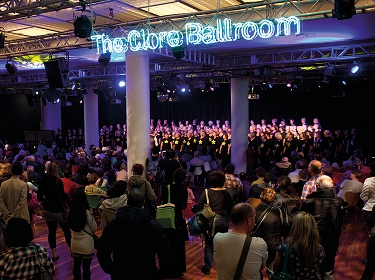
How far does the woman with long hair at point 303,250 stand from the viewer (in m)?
2.76

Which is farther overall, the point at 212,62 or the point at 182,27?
the point at 212,62

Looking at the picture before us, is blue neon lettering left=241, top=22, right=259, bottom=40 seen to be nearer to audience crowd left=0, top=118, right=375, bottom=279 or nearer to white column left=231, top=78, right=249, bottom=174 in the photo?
audience crowd left=0, top=118, right=375, bottom=279

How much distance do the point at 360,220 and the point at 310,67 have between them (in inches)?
338

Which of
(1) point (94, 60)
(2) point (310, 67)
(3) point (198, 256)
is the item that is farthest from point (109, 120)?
(3) point (198, 256)

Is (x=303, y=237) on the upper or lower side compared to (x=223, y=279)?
upper

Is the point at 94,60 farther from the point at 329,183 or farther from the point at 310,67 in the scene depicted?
the point at 329,183

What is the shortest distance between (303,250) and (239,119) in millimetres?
11800

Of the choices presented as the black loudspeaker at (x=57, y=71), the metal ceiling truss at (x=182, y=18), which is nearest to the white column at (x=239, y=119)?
the metal ceiling truss at (x=182, y=18)

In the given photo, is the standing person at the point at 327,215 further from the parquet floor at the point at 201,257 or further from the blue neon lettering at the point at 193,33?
the blue neon lettering at the point at 193,33

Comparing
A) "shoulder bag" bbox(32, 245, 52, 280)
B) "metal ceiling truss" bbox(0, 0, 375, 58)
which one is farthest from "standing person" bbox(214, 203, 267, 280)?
"metal ceiling truss" bbox(0, 0, 375, 58)

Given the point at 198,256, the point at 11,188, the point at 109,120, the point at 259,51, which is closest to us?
the point at 11,188

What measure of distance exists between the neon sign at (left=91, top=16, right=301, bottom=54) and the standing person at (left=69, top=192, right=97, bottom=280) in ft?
13.8

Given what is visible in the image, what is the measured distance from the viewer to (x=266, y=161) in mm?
15859

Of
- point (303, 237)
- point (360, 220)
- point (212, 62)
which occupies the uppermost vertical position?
point (212, 62)
